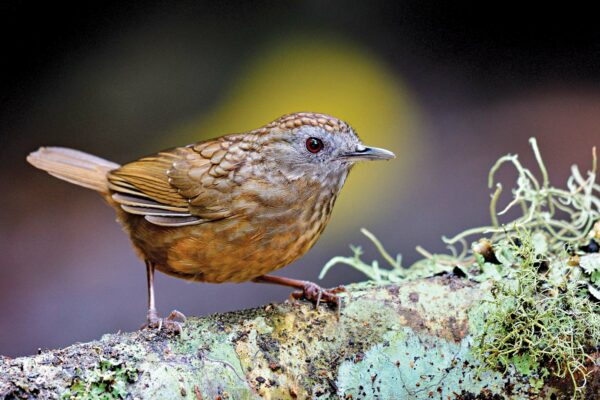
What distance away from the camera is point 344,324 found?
3070 millimetres

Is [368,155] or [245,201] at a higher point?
[368,155]

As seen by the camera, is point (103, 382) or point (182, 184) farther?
point (182, 184)

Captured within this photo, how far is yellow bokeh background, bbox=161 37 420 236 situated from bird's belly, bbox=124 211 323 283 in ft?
10.0

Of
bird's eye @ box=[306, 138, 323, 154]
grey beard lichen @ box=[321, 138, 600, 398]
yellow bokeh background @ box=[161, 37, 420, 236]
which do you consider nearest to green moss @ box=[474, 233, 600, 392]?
grey beard lichen @ box=[321, 138, 600, 398]

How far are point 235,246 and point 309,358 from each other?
0.66m

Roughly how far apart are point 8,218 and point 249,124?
6.74 ft

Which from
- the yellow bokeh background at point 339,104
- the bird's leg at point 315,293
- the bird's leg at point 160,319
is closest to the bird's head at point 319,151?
the bird's leg at point 315,293

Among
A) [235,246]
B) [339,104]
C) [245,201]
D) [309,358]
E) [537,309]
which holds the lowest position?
[309,358]

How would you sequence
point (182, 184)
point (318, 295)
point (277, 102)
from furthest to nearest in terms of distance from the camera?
1. point (277, 102)
2. point (182, 184)
3. point (318, 295)

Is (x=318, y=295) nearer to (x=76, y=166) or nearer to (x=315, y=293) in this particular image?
(x=315, y=293)

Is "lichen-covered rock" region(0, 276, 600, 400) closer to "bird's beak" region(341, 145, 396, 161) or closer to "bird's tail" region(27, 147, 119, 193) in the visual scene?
"bird's beak" region(341, 145, 396, 161)

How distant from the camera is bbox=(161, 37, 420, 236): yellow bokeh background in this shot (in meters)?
6.69

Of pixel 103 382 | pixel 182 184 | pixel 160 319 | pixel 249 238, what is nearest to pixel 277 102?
pixel 182 184

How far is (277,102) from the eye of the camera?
6.83 m
